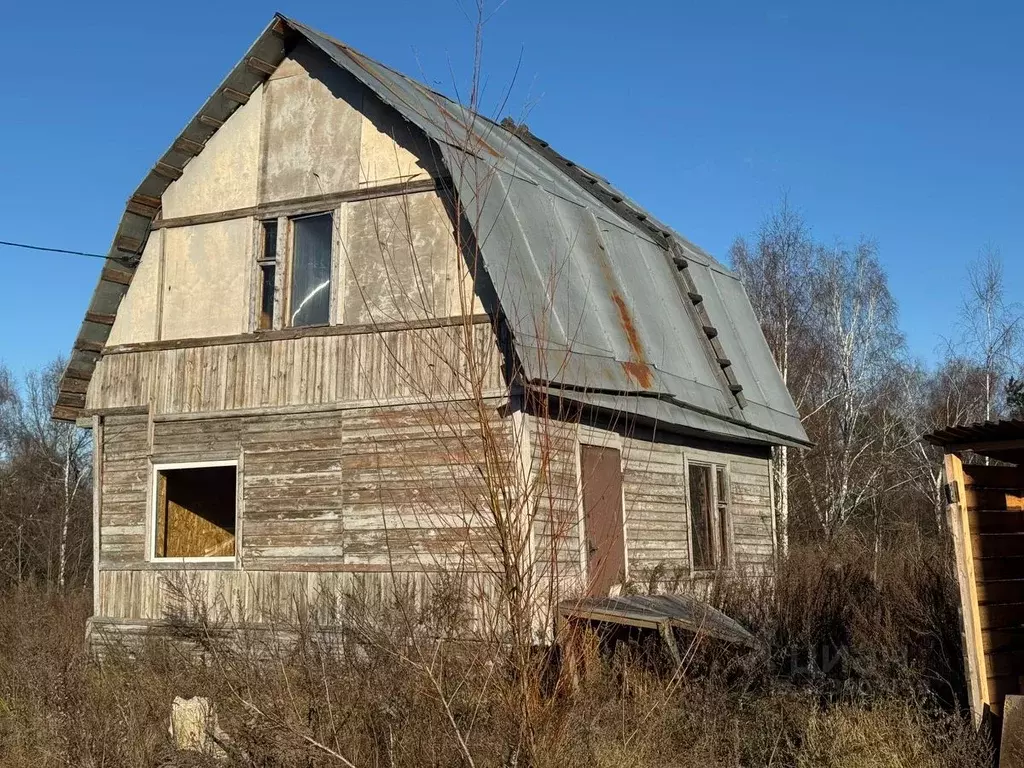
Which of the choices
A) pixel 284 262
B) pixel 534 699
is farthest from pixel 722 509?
pixel 534 699

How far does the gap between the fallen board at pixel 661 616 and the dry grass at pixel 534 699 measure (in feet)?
0.78

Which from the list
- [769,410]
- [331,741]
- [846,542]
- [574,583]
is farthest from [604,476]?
[846,542]

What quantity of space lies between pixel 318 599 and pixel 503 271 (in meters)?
4.04

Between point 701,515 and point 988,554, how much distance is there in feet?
20.9

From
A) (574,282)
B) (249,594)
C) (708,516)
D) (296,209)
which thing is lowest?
(249,594)

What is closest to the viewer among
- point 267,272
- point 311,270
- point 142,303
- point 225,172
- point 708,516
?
point 311,270

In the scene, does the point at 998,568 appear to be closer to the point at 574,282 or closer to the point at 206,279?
the point at 574,282

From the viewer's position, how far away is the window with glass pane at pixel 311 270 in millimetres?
12008

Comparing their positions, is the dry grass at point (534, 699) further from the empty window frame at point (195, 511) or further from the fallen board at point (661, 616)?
the empty window frame at point (195, 511)

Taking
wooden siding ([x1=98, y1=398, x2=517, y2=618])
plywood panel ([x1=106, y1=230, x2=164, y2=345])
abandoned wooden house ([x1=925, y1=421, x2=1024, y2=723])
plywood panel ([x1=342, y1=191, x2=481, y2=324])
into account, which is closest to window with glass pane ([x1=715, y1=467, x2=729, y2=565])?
wooden siding ([x1=98, y1=398, x2=517, y2=618])

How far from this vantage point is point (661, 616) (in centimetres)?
923

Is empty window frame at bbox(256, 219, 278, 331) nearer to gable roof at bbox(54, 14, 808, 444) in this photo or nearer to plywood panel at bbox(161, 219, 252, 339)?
plywood panel at bbox(161, 219, 252, 339)

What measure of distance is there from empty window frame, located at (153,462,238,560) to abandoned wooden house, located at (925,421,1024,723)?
769 centimetres

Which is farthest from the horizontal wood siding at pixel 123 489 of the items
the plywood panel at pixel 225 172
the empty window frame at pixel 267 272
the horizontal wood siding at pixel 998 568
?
the horizontal wood siding at pixel 998 568
